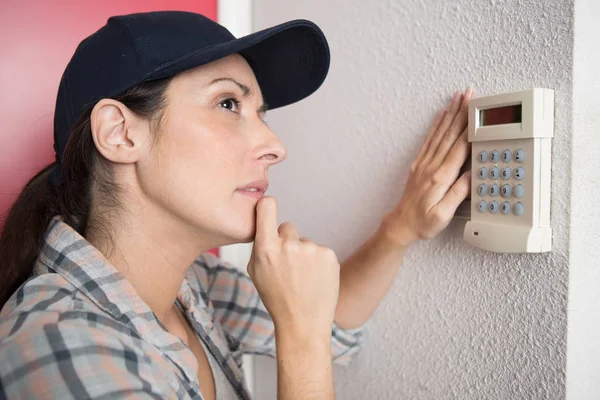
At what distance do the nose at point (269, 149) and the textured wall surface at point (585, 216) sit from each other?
A: 1.40 ft

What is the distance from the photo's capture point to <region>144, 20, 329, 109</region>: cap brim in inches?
33.1

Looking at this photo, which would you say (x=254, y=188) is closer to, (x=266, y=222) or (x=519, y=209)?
(x=266, y=222)

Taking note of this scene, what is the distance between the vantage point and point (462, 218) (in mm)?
766

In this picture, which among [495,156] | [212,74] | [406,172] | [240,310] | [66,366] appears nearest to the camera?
[66,366]

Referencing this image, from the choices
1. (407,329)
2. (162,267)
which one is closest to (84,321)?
(162,267)

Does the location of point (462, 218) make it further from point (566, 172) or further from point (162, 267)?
point (162, 267)

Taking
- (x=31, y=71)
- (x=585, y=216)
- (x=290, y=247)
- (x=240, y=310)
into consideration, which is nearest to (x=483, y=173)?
(x=585, y=216)

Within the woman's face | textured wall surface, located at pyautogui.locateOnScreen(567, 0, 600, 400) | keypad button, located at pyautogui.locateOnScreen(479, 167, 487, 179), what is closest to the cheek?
the woman's face

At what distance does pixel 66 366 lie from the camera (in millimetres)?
565

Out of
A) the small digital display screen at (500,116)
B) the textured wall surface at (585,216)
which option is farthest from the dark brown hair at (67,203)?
the textured wall surface at (585,216)

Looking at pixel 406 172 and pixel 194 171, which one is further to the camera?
pixel 406 172

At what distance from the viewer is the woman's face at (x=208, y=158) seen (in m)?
0.75

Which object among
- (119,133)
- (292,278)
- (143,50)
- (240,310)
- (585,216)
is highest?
(143,50)

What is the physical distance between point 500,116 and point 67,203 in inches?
27.0
